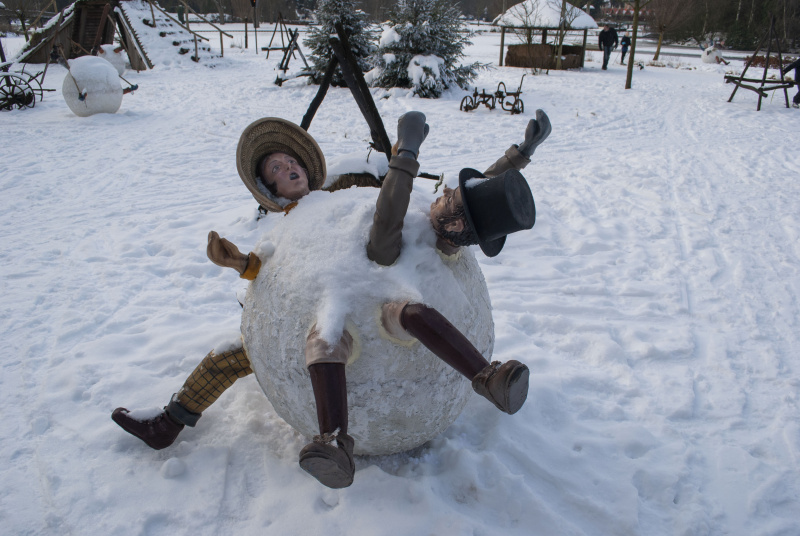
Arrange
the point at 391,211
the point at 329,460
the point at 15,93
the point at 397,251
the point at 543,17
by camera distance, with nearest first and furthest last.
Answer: the point at 329,460 → the point at 391,211 → the point at 397,251 → the point at 15,93 → the point at 543,17

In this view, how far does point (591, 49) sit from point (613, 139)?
73.6 feet

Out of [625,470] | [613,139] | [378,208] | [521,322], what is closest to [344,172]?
[378,208]

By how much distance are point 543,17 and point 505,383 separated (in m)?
22.2

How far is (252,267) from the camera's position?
229 centimetres

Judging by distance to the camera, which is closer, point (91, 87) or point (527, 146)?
point (527, 146)

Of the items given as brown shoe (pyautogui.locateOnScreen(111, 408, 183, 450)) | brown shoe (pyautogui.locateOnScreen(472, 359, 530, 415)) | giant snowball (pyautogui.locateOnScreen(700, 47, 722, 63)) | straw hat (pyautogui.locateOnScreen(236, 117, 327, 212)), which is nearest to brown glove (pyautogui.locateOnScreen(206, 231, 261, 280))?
straw hat (pyautogui.locateOnScreen(236, 117, 327, 212))

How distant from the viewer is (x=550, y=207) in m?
6.01

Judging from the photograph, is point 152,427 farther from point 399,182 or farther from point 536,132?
point 536,132

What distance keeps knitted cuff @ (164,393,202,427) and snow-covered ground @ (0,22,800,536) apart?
143 millimetres

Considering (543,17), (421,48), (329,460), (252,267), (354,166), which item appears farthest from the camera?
(543,17)

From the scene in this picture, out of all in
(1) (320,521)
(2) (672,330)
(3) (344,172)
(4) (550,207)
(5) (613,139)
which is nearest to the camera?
(1) (320,521)

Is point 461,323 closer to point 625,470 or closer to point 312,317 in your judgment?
point 312,317

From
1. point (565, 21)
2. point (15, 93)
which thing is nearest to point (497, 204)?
point (15, 93)

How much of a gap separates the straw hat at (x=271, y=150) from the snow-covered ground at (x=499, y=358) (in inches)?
24.1
